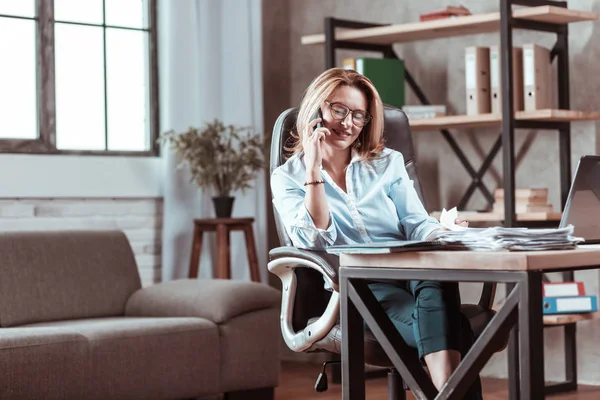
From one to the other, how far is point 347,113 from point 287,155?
0.28 meters

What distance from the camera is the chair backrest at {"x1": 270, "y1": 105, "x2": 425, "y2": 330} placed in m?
2.72

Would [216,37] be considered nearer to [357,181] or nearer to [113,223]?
[113,223]

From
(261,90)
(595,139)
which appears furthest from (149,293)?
(595,139)

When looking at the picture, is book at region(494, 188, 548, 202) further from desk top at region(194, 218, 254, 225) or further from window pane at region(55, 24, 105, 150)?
window pane at region(55, 24, 105, 150)

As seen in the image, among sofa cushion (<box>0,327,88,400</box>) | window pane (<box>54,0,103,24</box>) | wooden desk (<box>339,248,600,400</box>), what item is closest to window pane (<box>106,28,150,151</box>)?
window pane (<box>54,0,103,24</box>)

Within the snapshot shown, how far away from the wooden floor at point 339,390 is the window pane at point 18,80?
63.6 inches

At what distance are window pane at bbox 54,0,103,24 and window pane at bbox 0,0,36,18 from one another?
12cm

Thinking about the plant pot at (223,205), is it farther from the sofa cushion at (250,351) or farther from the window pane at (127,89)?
the sofa cushion at (250,351)

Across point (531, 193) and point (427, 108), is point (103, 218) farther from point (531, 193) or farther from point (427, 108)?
point (531, 193)

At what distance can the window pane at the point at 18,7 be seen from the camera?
4.64 meters

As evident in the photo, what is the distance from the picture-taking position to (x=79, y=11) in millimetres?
4867

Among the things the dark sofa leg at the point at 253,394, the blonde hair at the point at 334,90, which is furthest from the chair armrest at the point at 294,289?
the dark sofa leg at the point at 253,394

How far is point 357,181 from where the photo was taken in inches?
113

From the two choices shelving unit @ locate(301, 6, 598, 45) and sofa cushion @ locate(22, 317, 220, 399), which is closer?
sofa cushion @ locate(22, 317, 220, 399)
